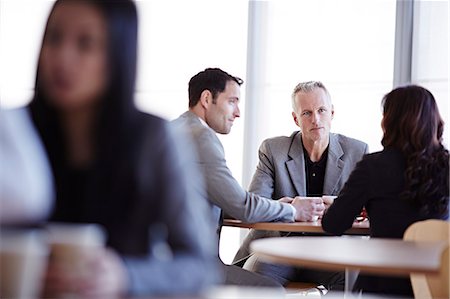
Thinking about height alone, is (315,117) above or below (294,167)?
above

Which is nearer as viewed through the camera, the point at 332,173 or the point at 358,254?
the point at 358,254

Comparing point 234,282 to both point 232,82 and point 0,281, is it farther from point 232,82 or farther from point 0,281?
point 0,281

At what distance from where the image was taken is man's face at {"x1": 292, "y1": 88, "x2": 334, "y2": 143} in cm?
432

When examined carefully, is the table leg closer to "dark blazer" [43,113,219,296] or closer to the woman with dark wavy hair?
the woman with dark wavy hair

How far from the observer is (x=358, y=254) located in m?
2.26

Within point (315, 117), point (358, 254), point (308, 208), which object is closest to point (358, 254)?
point (358, 254)

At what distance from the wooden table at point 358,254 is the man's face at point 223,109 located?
139 cm

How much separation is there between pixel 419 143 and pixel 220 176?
866 mm

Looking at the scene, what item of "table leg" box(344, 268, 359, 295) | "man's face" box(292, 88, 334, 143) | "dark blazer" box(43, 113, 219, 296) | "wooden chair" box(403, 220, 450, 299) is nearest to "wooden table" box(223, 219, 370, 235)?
"table leg" box(344, 268, 359, 295)

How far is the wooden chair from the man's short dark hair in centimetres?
142

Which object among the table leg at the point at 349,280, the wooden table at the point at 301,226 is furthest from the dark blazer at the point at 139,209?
the wooden table at the point at 301,226

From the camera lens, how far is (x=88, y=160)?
1.45m

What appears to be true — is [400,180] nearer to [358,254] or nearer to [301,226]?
[301,226]

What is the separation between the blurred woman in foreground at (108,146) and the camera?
4.72 feet
